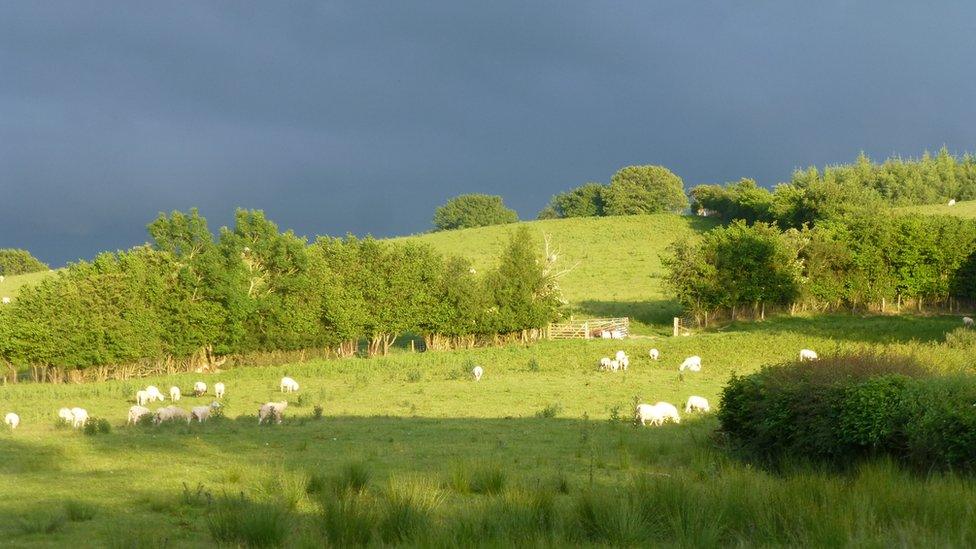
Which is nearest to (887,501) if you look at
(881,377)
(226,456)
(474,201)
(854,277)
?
(881,377)

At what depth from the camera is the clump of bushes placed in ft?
33.9

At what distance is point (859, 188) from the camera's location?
7412 centimetres

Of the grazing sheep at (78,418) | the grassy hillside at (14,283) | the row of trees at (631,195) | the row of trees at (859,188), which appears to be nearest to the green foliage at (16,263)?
the grassy hillside at (14,283)

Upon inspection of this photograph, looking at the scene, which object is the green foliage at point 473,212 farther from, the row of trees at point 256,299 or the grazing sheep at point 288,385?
the grazing sheep at point 288,385

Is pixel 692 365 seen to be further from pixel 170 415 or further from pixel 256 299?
pixel 256 299

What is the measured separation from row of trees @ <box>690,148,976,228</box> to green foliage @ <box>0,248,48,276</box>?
92.6 metres

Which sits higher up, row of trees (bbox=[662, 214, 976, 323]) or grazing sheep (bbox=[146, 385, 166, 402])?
row of trees (bbox=[662, 214, 976, 323])

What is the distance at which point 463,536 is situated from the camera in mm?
6973

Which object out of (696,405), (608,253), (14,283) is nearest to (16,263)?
(14,283)

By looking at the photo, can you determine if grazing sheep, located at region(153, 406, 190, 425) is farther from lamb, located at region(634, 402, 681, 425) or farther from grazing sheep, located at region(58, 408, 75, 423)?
lamb, located at region(634, 402, 681, 425)

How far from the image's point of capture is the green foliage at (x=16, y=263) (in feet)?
374

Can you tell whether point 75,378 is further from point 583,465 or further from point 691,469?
point 691,469

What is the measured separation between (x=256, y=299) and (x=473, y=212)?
92130mm

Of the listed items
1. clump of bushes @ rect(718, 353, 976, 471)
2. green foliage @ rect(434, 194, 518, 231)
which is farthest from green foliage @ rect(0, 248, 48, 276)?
clump of bushes @ rect(718, 353, 976, 471)
